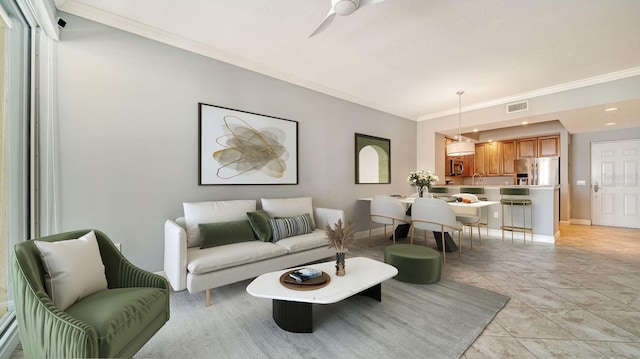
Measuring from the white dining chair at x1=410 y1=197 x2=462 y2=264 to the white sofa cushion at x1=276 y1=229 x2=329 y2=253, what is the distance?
1481 mm

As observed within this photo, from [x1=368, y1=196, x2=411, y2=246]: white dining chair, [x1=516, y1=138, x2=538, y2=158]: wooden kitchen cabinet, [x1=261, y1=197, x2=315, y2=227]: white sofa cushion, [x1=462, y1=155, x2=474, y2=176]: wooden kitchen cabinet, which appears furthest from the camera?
[x1=462, y1=155, x2=474, y2=176]: wooden kitchen cabinet

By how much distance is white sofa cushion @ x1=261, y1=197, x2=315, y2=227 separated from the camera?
3291 millimetres

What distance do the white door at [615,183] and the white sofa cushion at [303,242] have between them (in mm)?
7364

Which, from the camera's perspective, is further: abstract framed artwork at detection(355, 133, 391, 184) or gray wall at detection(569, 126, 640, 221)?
gray wall at detection(569, 126, 640, 221)

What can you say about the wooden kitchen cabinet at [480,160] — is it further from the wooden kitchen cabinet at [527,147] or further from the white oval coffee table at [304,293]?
the white oval coffee table at [304,293]

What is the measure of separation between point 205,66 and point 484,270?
4278mm

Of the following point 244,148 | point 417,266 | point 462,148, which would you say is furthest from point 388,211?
point 244,148

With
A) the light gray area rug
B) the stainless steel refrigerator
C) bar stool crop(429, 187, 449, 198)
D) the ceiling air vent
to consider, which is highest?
the ceiling air vent

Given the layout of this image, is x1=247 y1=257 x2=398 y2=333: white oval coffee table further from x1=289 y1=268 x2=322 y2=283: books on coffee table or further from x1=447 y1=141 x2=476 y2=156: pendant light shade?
x1=447 y1=141 x2=476 y2=156: pendant light shade

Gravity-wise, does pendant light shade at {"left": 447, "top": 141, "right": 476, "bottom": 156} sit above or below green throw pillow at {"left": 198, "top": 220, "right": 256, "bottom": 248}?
above

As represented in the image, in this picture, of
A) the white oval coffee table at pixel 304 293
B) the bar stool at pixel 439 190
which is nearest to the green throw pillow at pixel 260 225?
the white oval coffee table at pixel 304 293

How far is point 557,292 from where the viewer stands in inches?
98.4

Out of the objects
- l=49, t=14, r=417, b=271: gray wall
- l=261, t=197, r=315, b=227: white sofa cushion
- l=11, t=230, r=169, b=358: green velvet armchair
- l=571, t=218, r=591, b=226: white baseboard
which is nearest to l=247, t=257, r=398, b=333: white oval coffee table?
l=11, t=230, r=169, b=358: green velvet armchair

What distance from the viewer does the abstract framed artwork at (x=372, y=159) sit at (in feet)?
16.0
